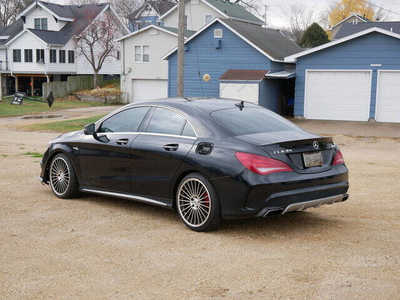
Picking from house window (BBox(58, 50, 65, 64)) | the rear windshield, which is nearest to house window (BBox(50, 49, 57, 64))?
house window (BBox(58, 50, 65, 64))

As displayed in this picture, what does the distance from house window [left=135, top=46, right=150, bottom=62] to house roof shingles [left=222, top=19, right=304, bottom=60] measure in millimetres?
9241

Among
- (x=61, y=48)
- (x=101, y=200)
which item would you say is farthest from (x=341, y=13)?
(x=101, y=200)

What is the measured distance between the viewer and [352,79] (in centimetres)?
2598

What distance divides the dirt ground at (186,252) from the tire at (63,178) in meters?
0.17

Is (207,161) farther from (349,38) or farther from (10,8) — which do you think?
(10,8)

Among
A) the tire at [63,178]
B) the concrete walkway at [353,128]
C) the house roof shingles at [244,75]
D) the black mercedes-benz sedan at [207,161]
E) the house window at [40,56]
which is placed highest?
the house window at [40,56]

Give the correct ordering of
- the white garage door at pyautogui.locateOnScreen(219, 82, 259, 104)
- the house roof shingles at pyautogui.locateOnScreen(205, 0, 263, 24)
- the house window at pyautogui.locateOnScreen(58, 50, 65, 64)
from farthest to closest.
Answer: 1. the house window at pyautogui.locateOnScreen(58, 50, 65, 64)
2. the house roof shingles at pyautogui.locateOnScreen(205, 0, 263, 24)
3. the white garage door at pyautogui.locateOnScreen(219, 82, 259, 104)

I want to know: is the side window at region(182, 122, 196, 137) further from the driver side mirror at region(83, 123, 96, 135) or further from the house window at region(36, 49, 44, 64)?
the house window at region(36, 49, 44, 64)

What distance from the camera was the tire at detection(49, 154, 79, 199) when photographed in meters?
8.59

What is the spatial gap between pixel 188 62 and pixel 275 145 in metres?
26.5

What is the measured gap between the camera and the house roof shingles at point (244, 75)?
29.7 meters

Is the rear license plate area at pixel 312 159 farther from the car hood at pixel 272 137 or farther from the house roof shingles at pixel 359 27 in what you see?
the house roof shingles at pixel 359 27

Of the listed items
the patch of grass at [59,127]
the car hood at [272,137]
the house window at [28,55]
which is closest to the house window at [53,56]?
the house window at [28,55]

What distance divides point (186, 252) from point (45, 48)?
45.9 m
